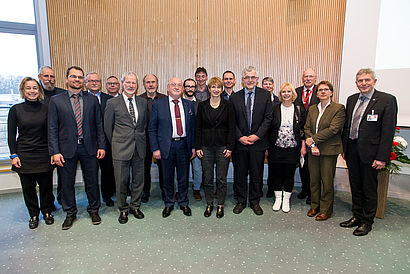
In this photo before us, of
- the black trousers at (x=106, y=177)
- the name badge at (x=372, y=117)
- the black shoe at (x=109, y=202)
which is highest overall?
the name badge at (x=372, y=117)

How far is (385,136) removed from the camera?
8.42 feet

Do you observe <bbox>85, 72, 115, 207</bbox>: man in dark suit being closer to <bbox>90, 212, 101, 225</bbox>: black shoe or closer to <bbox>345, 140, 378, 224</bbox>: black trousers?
<bbox>90, 212, 101, 225</bbox>: black shoe

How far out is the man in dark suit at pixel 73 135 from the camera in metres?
2.71

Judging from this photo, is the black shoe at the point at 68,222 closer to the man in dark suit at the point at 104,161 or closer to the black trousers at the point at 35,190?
the black trousers at the point at 35,190

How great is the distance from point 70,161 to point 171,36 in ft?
9.72

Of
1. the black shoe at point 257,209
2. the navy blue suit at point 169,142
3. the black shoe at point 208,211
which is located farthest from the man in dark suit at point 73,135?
the black shoe at point 257,209

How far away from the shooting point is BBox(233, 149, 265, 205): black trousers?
3.15 m

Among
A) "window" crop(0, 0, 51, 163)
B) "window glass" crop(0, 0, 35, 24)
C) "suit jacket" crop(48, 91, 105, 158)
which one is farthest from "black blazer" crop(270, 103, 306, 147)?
"window glass" crop(0, 0, 35, 24)

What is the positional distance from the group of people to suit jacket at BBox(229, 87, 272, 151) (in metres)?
0.01

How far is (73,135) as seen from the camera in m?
2.76

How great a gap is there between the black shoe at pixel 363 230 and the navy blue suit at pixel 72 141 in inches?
115

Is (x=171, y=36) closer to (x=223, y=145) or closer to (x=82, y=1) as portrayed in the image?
(x=82, y=1)

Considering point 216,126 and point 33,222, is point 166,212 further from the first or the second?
point 33,222

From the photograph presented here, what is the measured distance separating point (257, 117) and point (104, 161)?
2111mm
